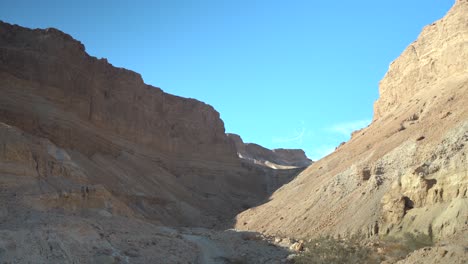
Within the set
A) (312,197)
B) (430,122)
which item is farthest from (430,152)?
(312,197)

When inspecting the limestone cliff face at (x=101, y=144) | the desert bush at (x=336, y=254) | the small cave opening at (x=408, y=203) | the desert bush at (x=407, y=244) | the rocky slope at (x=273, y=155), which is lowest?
the desert bush at (x=336, y=254)

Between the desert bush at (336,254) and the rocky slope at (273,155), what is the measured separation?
256 feet

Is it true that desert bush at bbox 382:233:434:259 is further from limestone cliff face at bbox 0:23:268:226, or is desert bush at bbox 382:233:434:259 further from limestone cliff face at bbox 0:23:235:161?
limestone cliff face at bbox 0:23:235:161

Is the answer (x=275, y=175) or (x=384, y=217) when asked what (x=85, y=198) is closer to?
(x=384, y=217)

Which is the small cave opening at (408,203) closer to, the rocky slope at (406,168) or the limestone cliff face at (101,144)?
the rocky slope at (406,168)

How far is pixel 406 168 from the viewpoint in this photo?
Result: 26.3m

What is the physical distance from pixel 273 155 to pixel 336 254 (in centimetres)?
9017

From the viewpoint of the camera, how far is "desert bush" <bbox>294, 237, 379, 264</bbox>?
57.3 feet

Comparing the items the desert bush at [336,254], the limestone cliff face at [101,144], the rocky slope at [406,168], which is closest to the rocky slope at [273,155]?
the limestone cliff face at [101,144]

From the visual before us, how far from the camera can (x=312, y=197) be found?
32906 millimetres

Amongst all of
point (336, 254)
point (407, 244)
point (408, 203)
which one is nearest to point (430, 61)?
point (408, 203)

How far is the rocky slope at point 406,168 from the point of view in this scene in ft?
68.5

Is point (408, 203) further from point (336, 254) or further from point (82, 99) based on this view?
point (82, 99)

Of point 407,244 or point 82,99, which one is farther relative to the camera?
point 82,99
